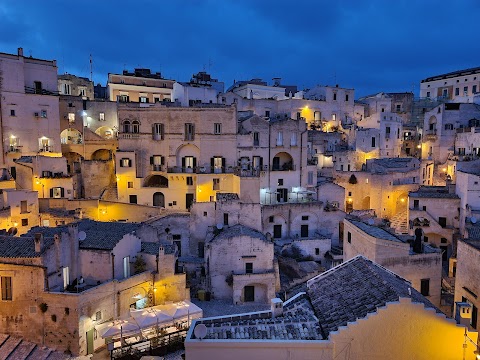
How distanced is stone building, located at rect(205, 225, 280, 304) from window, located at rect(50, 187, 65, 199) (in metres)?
17.8

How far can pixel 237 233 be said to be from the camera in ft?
94.9

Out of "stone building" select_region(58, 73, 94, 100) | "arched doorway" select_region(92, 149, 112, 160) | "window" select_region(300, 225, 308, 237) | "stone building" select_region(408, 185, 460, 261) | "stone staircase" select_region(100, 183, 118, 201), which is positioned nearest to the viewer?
"stone building" select_region(408, 185, 460, 261)

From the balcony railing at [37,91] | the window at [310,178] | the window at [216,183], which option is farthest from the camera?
the window at [310,178]

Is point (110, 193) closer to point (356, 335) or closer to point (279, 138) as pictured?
point (279, 138)

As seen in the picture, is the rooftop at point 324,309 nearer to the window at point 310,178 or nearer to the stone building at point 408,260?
the stone building at point 408,260

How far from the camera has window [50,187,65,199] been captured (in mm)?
38081

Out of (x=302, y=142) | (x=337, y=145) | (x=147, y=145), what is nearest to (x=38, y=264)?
(x=147, y=145)

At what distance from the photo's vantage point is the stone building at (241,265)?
28.5 metres

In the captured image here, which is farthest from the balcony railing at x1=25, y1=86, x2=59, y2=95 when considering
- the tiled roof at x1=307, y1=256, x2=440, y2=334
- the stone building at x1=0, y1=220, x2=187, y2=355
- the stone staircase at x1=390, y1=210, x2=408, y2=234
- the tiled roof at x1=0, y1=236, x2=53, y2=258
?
the stone staircase at x1=390, y1=210, x2=408, y2=234

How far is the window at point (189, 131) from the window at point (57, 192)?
1293cm

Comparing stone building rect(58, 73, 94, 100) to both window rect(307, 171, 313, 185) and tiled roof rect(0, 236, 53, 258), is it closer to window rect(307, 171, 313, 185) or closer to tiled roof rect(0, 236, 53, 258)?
window rect(307, 171, 313, 185)

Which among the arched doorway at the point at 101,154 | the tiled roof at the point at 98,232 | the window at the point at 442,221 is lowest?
the window at the point at 442,221

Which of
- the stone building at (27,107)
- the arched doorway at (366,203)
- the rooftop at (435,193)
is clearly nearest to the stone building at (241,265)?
the rooftop at (435,193)

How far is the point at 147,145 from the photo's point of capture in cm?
4119
